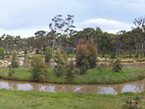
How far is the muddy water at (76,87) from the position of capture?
16219 millimetres

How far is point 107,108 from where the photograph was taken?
28.9 feet

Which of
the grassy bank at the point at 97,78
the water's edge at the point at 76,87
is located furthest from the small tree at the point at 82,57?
the water's edge at the point at 76,87

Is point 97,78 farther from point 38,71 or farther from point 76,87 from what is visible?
point 38,71

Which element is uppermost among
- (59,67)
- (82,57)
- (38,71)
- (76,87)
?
(82,57)

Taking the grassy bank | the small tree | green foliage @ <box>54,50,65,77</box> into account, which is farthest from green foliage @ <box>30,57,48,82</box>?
the small tree

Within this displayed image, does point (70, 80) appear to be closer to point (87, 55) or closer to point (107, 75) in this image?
point (107, 75)

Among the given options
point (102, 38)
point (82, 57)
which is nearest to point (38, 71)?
point (82, 57)

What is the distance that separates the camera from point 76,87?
56.4ft

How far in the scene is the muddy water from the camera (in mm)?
16219

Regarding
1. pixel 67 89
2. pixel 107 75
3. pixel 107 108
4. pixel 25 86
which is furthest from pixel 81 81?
pixel 107 108

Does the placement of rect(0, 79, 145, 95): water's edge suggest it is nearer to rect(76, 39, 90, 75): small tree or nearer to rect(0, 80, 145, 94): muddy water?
rect(0, 80, 145, 94): muddy water

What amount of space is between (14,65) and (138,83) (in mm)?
17944

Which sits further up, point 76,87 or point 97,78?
point 97,78

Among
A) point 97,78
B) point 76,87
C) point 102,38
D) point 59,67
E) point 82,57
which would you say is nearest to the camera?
point 76,87
